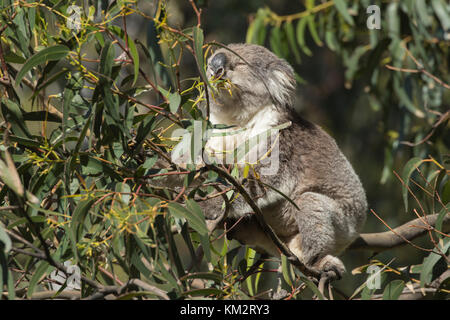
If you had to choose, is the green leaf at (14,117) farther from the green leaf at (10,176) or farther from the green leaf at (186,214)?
the green leaf at (186,214)

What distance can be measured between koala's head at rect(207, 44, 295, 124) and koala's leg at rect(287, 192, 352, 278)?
51 cm

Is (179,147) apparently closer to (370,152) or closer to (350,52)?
(350,52)

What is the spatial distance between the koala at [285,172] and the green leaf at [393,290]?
0.53 m

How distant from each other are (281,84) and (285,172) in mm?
474

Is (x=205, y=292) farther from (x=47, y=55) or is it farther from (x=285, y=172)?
(x=285, y=172)

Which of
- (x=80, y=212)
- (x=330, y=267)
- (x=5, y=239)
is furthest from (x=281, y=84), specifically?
(x=5, y=239)

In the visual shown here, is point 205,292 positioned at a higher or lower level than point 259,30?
lower

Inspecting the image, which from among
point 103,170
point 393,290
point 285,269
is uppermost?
point 103,170

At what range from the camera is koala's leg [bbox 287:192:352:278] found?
270cm

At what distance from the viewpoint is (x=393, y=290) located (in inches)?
80.1

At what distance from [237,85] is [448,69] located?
2.25 metres

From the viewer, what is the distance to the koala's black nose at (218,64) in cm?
264

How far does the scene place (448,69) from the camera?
438 centimetres

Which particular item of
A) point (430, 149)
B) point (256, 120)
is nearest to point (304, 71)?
point (430, 149)
